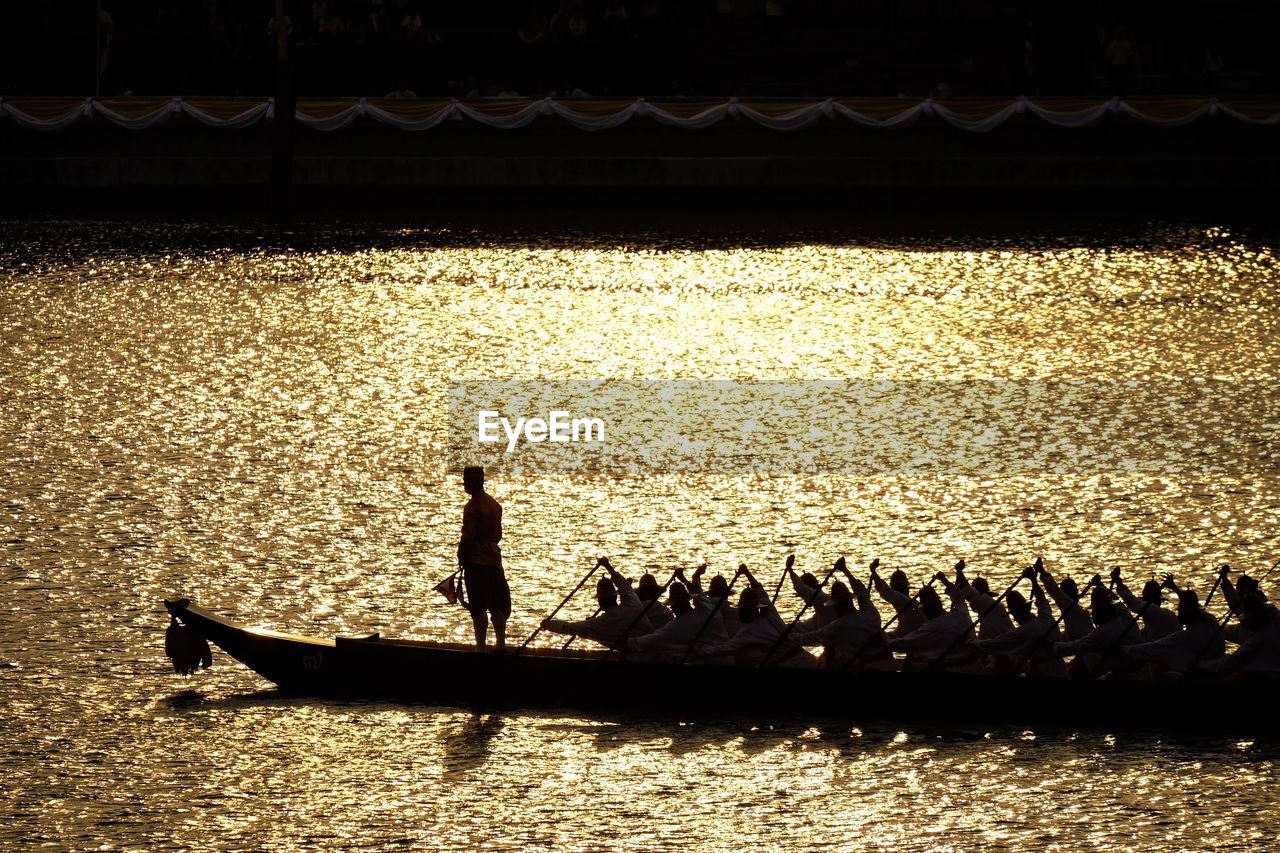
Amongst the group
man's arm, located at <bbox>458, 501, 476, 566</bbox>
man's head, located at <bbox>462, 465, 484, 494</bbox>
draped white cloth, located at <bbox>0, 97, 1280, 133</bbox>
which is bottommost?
man's arm, located at <bbox>458, 501, 476, 566</bbox>

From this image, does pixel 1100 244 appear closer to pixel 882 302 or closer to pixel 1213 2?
pixel 882 302

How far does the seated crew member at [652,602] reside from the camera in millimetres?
17062

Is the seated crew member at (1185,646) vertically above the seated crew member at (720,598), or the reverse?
the seated crew member at (720,598)

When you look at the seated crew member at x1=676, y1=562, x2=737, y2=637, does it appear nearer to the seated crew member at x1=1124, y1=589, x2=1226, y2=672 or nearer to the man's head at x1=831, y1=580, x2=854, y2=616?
the man's head at x1=831, y1=580, x2=854, y2=616

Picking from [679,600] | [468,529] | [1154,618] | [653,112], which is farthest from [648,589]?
[653,112]

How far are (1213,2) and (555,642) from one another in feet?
107

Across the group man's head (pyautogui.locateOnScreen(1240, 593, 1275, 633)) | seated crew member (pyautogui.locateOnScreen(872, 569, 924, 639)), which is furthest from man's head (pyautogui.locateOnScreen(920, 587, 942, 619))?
man's head (pyautogui.locateOnScreen(1240, 593, 1275, 633))

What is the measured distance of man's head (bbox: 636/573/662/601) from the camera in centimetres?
1703

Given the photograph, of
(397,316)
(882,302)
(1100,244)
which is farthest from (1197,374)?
(397,316)

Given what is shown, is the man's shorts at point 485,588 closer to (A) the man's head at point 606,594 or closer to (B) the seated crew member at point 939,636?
(A) the man's head at point 606,594

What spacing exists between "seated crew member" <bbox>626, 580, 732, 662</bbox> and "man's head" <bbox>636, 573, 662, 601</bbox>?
0.13m

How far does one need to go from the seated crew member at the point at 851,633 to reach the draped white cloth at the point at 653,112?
23.7 meters

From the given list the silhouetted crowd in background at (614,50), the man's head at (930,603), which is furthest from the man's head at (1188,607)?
the silhouetted crowd in background at (614,50)

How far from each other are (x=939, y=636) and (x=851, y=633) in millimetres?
718
